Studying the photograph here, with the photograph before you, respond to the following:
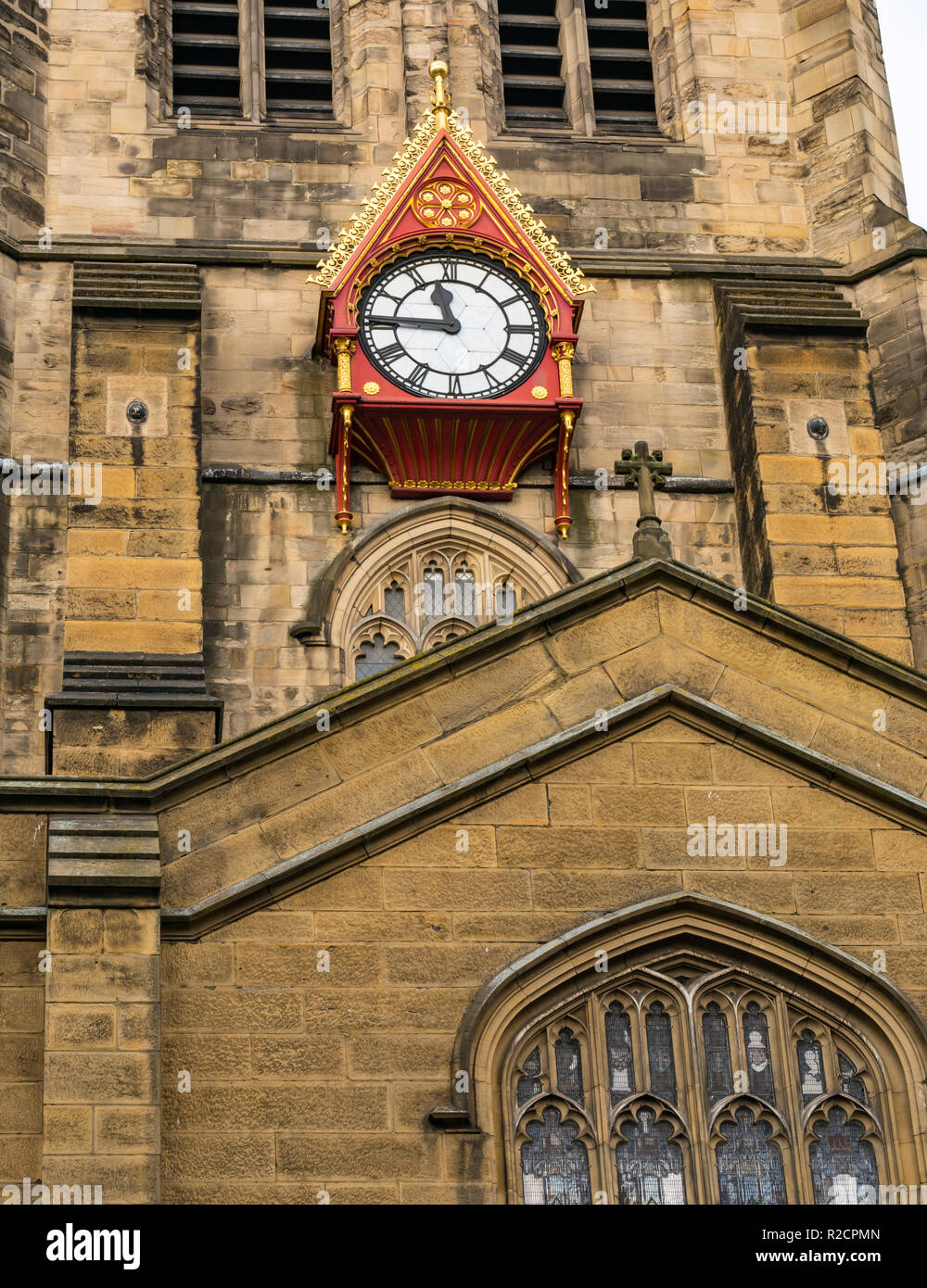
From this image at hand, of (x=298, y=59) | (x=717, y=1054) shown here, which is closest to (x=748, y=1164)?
(x=717, y=1054)

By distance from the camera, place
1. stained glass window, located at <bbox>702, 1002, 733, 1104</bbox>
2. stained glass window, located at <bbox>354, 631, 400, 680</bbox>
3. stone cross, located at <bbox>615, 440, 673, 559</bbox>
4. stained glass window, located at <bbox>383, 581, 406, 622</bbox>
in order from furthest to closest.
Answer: stained glass window, located at <bbox>383, 581, 406, 622</bbox>, stained glass window, located at <bbox>354, 631, 400, 680</bbox>, stone cross, located at <bbox>615, 440, 673, 559</bbox>, stained glass window, located at <bbox>702, 1002, 733, 1104</bbox>

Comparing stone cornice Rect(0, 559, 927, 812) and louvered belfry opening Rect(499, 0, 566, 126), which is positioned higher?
louvered belfry opening Rect(499, 0, 566, 126)

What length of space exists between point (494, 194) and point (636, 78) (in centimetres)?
370

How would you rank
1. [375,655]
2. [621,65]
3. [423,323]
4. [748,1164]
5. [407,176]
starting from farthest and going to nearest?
[621,65] → [407,176] → [423,323] → [375,655] → [748,1164]

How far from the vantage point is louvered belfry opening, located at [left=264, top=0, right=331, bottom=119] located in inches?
1084

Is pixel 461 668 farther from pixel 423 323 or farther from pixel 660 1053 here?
pixel 423 323

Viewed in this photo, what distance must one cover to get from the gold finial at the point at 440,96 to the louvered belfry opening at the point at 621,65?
2358 mm

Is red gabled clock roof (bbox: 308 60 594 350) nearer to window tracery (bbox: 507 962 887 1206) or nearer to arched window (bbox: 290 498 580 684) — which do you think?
arched window (bbox: 290 498 580 684)

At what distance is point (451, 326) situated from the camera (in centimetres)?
2498

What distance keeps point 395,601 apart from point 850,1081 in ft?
31.0

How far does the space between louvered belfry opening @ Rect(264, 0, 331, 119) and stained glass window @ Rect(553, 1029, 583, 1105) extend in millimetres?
13858

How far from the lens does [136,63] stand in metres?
27.2

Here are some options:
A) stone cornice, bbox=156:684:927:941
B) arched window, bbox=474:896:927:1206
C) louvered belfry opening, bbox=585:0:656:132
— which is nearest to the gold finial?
louvered belfry opening, bbox=585:0:656:132

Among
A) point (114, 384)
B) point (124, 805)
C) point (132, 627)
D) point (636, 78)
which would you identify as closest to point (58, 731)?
point (132, 627)
